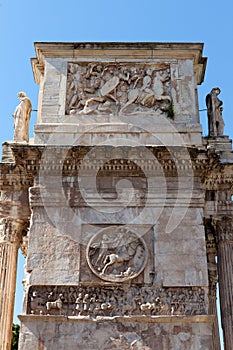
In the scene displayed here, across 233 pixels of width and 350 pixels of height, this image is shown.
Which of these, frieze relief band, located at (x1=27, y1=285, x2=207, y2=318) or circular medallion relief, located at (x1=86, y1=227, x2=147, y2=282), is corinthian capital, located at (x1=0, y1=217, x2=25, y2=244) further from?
circular medallion relief, located at (x1=86, y1=227, x2=147, y2=282)

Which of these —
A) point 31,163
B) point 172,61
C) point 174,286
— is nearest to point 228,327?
point 174,286

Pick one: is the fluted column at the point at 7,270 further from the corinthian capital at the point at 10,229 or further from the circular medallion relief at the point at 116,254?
the circular medallion relief at the point at 116,254

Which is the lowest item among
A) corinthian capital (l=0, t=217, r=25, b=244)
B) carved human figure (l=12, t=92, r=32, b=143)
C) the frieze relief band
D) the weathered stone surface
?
the weathered stone surface

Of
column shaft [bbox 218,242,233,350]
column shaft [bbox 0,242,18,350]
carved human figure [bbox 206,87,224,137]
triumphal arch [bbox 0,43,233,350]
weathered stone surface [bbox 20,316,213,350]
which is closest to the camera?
weathered stone surface [bbox 20,316,213,350]

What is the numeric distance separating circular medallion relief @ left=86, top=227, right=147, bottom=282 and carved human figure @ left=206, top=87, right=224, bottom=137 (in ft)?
12.3

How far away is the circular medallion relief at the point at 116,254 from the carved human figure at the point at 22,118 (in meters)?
3.42

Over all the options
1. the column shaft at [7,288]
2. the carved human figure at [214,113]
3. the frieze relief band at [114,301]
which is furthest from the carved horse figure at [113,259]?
the carved human figure at [214,113]

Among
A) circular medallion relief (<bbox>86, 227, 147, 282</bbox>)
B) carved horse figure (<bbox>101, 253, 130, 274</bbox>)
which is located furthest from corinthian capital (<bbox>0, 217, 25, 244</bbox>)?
carved horse figure (<bbox>101, 253, 130, 274</bbox>)

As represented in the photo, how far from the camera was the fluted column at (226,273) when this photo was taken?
11.6 meters

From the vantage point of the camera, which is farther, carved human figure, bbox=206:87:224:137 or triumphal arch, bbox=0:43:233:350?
carved human figure, bbox=206:87:224:137

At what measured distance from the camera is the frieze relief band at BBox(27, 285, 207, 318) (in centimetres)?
1098

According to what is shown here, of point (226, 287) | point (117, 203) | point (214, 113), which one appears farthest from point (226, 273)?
point (214, 113)

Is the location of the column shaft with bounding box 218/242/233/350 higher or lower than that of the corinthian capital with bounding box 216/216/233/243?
lower

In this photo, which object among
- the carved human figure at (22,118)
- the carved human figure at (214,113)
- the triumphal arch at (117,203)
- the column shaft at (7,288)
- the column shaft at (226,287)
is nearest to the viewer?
the triumphal arch at (117,203)
